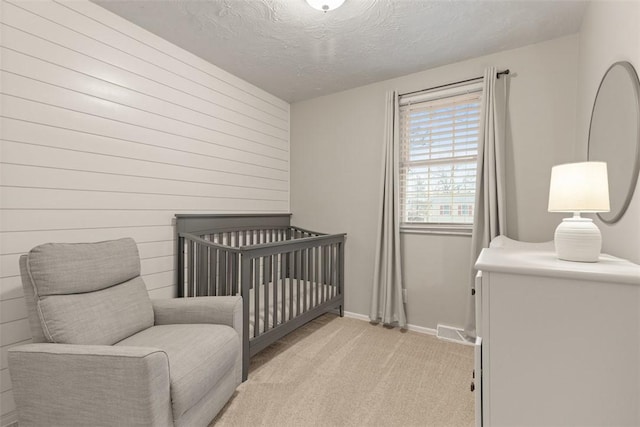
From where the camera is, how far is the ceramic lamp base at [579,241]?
1.02 m

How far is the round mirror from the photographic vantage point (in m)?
1.09

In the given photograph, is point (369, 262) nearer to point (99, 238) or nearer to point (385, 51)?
point (385, 51)

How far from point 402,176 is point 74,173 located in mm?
2532

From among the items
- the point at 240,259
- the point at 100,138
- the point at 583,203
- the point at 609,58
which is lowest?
the point at 240,259

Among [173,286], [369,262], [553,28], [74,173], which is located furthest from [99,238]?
[553,28]

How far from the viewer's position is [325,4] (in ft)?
5.57

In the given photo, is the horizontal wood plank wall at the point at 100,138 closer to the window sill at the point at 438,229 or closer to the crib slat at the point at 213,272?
the crib slat at the point at 213,272

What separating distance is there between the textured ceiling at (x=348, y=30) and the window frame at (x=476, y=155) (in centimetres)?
23

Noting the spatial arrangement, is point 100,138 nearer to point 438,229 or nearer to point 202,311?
point 202,311

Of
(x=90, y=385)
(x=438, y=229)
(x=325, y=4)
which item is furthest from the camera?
(x=438, y=229)

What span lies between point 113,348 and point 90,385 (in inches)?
5.9

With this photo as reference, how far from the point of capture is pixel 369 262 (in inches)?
118

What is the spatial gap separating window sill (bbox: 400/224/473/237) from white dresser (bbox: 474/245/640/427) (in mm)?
1470

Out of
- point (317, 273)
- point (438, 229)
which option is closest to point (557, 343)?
point (438, 229)
